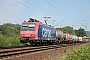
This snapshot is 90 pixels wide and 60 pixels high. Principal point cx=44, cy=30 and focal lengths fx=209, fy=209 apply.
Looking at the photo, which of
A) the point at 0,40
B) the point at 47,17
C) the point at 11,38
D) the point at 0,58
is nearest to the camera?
the point at 0,58

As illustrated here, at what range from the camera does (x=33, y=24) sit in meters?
25.4

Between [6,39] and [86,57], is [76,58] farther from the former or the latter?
[6,39]

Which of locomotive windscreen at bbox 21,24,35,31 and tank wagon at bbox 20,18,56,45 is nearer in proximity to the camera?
tank wagon at bbox 20,18,56,45

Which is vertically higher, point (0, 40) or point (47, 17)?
point (47, 17)

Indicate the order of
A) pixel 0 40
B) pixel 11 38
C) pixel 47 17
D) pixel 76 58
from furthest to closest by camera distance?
pixel 47 17 → pixel 11 38 → pixel 0 40 → pixel 76 58

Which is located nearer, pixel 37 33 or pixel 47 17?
pixel 37 33

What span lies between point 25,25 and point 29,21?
3.02 feet

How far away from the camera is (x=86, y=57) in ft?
28.2

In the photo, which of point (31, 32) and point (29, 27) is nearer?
point (31, 32)

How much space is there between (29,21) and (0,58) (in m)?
14.5

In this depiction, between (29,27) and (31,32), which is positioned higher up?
(29,27)

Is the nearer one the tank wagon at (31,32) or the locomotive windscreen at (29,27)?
the tank wagon at (31,32)

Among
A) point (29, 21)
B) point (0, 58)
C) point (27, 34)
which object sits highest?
point (29, 21)

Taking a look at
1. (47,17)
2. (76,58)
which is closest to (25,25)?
(47,17)
